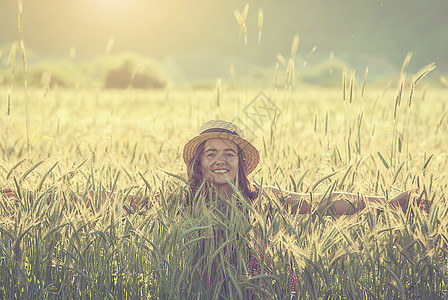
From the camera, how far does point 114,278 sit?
2.33m

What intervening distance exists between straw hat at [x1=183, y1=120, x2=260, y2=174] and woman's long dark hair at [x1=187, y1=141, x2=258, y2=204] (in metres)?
0.03

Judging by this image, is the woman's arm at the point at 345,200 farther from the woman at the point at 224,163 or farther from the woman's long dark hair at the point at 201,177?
the woman's long dark hair at the point at 201,177

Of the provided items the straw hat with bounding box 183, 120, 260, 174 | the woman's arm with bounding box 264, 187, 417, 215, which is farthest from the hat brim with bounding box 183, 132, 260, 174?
the woman's arm with bounding box 264, 187, 417, 215

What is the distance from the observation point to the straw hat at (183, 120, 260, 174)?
261 centimetres

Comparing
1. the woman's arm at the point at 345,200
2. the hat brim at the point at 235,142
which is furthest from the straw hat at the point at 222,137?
the woman's arm at the point at 345,200

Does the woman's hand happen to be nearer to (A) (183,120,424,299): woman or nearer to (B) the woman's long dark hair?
(A) (183,120,424,299): woman

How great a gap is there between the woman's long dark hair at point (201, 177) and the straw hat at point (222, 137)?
0.03 meters

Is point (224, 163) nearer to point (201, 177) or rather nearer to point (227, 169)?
point (227, 169)

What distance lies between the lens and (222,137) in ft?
8.63

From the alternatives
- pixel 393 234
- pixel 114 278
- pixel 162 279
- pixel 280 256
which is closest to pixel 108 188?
pixel 114 278

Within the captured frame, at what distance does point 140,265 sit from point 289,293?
0.56 metres

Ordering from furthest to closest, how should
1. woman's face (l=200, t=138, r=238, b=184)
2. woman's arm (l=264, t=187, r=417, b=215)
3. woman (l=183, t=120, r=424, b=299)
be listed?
woman's face (l=200, t=138, r=238, b=184) → woman (l=183, t=120, r=424, b=299) → woman's arm (l=264, t=187, r=417, b=215)

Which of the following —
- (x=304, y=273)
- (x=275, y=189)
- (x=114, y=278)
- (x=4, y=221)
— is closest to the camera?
(x=304, y=273)

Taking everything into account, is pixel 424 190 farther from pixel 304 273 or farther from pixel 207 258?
pixel 207 258
